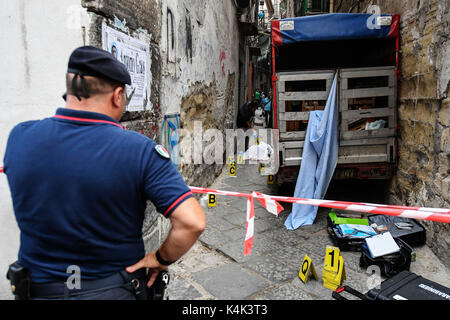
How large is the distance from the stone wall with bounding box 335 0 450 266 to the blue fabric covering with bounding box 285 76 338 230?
0.92 metres

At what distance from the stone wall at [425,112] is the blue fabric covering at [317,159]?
924 mm

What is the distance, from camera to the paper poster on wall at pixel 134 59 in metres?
2.36

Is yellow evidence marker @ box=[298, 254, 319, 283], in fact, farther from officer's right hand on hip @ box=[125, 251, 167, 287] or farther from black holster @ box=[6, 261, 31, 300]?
black holster @ box=[6, 261, 31, 300]

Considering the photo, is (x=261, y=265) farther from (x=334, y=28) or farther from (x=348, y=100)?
(x=334, y=28)

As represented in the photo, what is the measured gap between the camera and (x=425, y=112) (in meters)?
3.79

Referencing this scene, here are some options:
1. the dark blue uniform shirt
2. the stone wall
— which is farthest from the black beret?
the stone wall

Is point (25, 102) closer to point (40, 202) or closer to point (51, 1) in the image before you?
point (51, 1)

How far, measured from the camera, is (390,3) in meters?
4.76

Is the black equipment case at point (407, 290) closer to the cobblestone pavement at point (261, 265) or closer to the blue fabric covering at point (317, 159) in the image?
the cobblestone pavement at point (261, 265)

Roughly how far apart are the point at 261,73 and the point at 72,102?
29.9 m

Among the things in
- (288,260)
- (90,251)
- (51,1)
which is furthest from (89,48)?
(288,260)

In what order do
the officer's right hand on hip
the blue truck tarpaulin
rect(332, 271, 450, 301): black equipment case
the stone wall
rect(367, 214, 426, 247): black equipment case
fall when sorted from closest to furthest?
the officer's right hand on hip, rect(332, 271, 450, 301): black equipment case, the stone wall, rect(367, 214, 426, 247): black equipment case, the blue truck tarpaulin

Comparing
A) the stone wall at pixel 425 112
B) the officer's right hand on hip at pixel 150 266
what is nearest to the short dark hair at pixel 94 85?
the officer's right hand on hip at pixel 150 266

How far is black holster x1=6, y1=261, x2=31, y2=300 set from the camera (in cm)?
117
